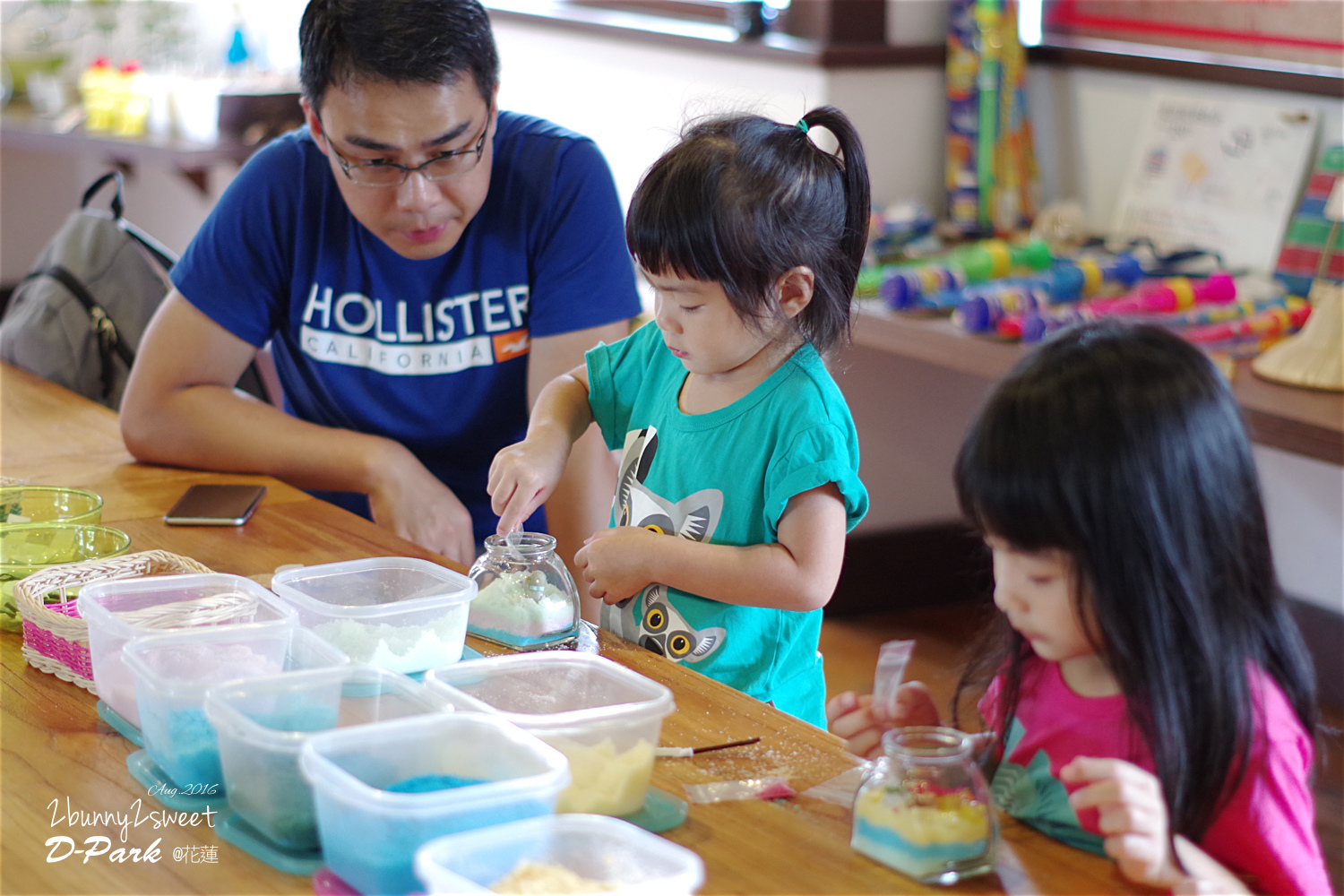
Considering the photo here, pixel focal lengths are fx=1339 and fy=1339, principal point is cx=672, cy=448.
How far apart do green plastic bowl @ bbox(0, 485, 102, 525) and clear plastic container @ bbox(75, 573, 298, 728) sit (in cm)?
34

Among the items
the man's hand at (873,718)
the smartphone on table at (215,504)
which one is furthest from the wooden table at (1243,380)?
the smartphone on table at (215,504)

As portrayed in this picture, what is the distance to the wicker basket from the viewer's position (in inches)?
43.9

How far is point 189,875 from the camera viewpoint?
2.80 feet

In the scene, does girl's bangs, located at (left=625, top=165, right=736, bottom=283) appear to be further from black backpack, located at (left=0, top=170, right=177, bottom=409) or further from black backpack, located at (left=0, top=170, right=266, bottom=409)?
black backpack, located at (left=0, top=170, right=177, bottom=409)

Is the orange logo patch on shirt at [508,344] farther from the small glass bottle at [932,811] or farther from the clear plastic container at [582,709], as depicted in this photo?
the small glass bottle at [932,811]

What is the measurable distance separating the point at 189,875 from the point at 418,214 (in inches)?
36.9

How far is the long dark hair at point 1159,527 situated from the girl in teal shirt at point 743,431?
0.32 meters

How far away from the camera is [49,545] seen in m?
1.31

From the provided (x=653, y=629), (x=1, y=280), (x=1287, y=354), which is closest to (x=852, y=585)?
(x=1287, y=354)

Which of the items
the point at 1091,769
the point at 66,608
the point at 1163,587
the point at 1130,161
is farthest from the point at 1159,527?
the point at 1130,161

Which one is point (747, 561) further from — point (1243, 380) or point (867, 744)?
point (1243, 380)

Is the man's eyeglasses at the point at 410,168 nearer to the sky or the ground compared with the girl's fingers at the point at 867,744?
nearer to the sky

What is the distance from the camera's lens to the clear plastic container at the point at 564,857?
0.74 m

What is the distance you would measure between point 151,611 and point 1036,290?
5.93 feet
